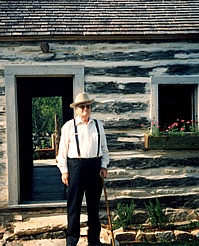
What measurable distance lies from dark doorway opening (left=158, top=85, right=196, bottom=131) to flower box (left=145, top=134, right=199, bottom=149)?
1.52 feet

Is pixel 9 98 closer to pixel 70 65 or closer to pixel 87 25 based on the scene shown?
pixel 70 65

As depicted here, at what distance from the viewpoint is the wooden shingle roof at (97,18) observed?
493cm

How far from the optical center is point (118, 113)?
199 inches

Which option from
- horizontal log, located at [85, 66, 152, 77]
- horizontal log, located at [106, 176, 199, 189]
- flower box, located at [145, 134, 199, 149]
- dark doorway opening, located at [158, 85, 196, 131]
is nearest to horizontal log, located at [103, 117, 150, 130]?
flower box, located at [145, 134, 199, 149]

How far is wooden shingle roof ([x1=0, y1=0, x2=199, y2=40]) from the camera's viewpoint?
493 centimetres

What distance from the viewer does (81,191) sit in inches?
151

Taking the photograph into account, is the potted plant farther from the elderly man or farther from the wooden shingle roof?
the wooden shingle roof

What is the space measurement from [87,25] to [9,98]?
190cm

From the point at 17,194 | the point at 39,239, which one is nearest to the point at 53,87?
the point at 17,194

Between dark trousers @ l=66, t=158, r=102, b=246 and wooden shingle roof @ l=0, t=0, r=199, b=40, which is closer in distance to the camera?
dark trousers @ l=66, t=158, r=102, b=246

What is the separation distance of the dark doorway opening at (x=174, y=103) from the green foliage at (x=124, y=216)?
1628 millimetres

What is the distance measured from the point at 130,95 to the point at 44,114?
1362 centimetres

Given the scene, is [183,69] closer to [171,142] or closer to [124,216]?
[171,142]

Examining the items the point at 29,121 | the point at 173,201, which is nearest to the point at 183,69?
the point at 173,201
